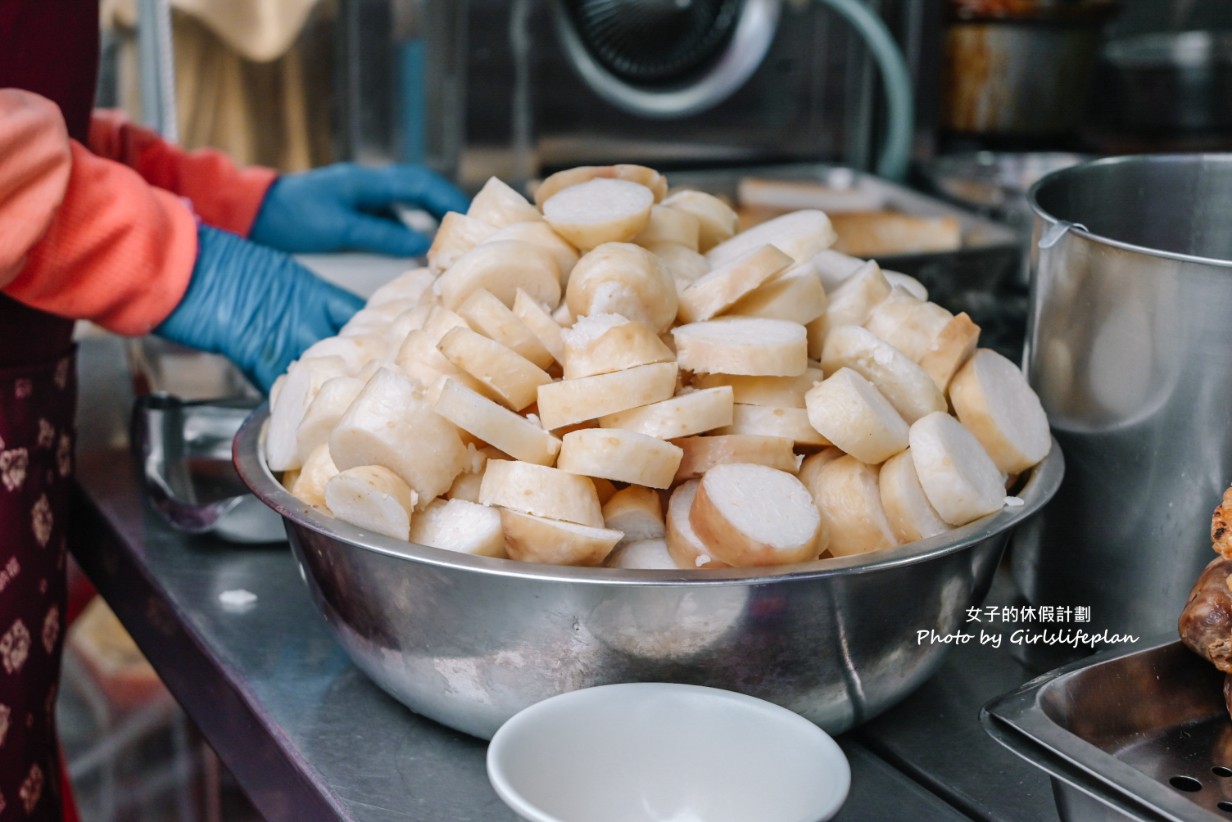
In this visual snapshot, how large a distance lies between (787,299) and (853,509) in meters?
0.18

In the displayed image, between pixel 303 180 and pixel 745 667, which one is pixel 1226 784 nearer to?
pixel 745 667

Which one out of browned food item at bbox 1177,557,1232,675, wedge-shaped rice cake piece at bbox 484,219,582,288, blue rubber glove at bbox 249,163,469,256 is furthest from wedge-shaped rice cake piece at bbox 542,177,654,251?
blue rubber glove at bbox 249,163,469,256

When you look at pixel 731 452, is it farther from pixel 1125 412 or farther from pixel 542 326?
pixel 1125 412

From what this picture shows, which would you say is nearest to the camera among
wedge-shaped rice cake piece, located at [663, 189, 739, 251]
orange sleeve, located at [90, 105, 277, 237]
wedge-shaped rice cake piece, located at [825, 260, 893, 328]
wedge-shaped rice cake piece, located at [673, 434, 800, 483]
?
wedge-shaped rice cake piece, located at [673, 434, 800, 483]

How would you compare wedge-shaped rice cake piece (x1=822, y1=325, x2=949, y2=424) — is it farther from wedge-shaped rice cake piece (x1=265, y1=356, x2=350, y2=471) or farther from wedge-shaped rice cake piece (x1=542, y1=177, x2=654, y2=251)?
wedge-shaped rice cake piece (x1=265, y1=356, x2=350, y2=471)

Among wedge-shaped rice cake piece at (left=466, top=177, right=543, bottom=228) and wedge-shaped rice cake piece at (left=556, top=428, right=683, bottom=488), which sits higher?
wedge-shaped rice cake piece at (left=466, top=177, right=543, bottom=228)

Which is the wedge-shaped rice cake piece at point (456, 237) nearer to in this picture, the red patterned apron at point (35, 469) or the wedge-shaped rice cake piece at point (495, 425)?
the wedge-shaped rice cake piece at point (495, 425)

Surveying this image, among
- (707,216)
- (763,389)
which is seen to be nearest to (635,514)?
(763,389)

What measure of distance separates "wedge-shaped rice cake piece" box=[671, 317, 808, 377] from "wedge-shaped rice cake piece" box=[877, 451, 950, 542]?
0.10m

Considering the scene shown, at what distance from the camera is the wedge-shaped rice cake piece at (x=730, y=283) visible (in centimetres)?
92

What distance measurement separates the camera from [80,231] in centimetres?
119

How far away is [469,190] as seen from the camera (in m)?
2.43

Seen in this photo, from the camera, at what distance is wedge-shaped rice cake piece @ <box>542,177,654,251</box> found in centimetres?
96

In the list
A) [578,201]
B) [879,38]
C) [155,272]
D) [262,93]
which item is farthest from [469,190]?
[578,201]
